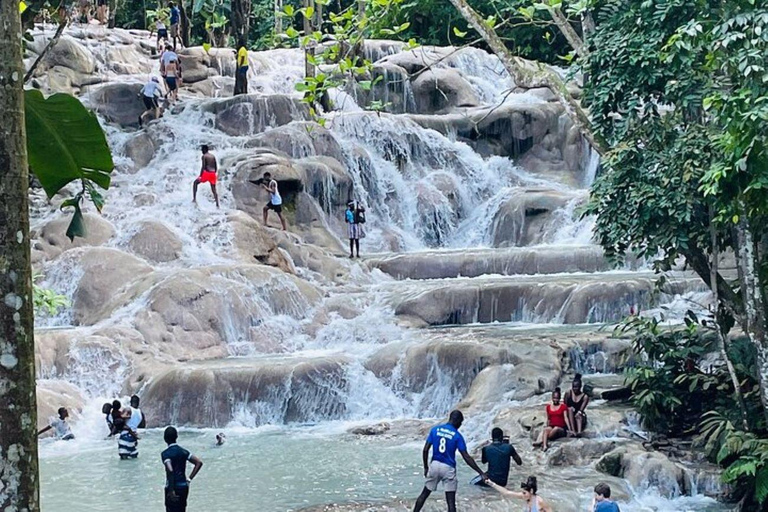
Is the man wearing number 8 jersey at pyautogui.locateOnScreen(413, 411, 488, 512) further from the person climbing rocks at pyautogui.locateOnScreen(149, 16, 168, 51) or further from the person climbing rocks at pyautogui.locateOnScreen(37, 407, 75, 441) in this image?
the person climbing rocks at pyautogui.locateOnScreen(149, 16, 168, 51)

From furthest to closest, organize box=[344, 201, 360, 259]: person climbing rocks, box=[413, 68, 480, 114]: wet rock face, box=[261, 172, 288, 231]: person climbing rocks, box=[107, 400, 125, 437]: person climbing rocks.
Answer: box=[413, 68, 480, 114]: wet rock face
box=[261, 172, 288, 231]: person climbing rocks
box=[344, 201, 360, 259]: person climbing rocks
box=[107, 400, 125, 437]: person climbing rocks

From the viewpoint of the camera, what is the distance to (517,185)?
28.8 meters

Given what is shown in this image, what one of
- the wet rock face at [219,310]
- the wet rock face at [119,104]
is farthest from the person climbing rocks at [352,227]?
the wet rock face at [119,104]

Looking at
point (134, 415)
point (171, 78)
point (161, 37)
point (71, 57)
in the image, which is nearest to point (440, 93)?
point (171, 78)

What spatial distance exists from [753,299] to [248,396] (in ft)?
26.8

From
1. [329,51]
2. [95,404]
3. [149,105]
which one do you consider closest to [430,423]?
[95,404]

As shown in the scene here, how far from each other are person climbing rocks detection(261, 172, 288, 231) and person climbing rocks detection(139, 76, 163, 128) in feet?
16.3

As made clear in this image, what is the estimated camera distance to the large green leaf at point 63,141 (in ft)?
12.4

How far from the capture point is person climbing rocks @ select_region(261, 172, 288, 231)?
2348 cm

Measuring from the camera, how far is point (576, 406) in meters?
13.1

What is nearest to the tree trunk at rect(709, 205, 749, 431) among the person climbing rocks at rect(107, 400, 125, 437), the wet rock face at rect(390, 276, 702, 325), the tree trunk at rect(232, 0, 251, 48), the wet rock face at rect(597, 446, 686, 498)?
the wet rock face at rect(597, 446, 686, 498)

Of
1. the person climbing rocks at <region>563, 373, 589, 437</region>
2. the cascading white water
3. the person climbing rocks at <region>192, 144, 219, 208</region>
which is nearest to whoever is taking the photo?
the person climbing rocks at <region>563, 373, 589, 437</region>

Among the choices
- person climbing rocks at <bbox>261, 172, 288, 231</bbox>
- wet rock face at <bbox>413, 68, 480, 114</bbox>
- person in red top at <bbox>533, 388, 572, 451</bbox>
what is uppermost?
wet rock face at <bbox>413, 68, 480, 114</bbox>

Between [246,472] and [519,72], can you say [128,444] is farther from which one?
[519,72]
